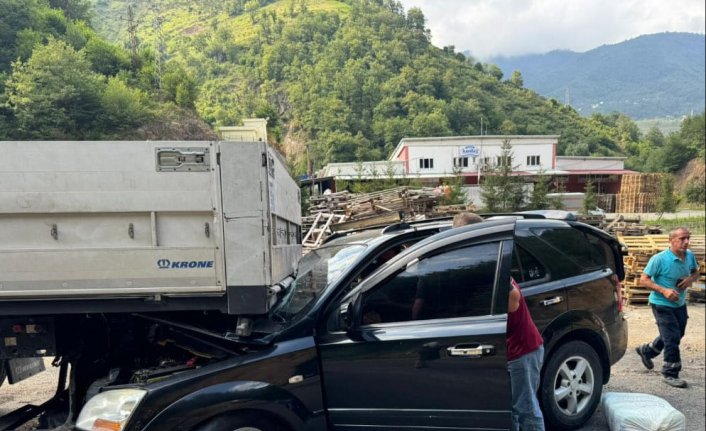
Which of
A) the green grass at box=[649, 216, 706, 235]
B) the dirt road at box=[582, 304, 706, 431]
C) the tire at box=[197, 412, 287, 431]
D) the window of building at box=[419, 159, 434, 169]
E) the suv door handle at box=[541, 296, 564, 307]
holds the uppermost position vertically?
the window of building at box=[419, 159, 434, 169]

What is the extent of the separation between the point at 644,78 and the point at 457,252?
21.5 m

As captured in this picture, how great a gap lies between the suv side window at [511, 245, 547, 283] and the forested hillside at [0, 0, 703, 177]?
18.7 ft

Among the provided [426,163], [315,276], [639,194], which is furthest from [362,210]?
[639,194]

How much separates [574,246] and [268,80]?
55.8 metres

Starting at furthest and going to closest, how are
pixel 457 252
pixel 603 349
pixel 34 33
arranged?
pixel 34 33, pixel 603 349, pixel 457 252

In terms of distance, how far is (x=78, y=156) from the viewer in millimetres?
2334

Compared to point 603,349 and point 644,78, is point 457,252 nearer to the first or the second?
point 603,349

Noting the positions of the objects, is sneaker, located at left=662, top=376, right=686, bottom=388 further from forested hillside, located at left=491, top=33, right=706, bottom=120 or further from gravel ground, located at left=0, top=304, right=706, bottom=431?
forested hillside, located at left=491, top=33, right=706, bottom=120

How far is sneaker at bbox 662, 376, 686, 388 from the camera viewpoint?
456 centimetres

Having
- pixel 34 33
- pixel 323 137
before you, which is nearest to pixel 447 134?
pixel 323 137

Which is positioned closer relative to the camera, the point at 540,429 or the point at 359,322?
the point at 359,322

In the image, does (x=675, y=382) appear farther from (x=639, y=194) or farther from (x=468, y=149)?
(x=639, y=194)

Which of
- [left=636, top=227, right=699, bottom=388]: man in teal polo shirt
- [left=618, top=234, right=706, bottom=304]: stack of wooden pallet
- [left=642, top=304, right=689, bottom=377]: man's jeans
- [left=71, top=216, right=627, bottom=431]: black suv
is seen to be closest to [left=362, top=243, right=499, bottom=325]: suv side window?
[left=71, top=216, right=627, bottom=431]: black suv

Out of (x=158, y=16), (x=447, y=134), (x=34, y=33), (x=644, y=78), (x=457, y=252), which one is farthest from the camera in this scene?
(x=447, y=134)
